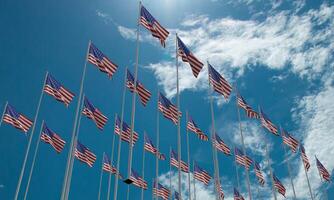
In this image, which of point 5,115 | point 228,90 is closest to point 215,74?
point 228,90

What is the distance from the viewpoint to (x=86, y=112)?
91.2ft

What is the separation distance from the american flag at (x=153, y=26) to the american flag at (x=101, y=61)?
315 cm

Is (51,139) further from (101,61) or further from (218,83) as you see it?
(218,83)

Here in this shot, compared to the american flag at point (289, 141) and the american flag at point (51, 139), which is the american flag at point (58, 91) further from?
the american flag at point (289, 141)

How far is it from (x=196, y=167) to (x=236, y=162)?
13.2 ft

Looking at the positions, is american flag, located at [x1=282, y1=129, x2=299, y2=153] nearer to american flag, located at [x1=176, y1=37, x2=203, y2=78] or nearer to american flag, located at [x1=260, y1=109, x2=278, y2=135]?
Answer: american flag, located at [x1=260, y1=109, x2=278, y2=135]

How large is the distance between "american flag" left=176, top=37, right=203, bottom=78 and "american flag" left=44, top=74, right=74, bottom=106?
7856 mm

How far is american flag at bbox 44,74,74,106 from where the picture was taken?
2697 centimetres

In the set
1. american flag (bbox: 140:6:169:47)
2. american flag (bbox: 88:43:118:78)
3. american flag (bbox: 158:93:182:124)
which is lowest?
american flag (bbox: 158:93:182:124)

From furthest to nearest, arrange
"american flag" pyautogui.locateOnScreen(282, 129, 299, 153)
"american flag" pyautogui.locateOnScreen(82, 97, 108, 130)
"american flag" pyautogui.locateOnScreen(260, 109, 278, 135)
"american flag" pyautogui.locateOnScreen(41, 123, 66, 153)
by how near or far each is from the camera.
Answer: "american flag" pyautogui.locateOnScreen(282, 129, 299, 153), "american flag" pyautogui.locateOnScreen(260, 109, 278, 135), "american flag" pyautogui.locateOnScreen(41, 123, 66, 153), "american flag" pyautogui.locateOnScreen(82, 97, 108, 130)

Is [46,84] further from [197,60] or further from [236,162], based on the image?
[236,162]

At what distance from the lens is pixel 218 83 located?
2834cm

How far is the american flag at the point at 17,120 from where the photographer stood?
94.5 ft

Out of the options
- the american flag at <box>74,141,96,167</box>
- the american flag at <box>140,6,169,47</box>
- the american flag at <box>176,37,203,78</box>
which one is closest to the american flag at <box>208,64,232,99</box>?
the american flag at <box>176,37,203,78</box>
